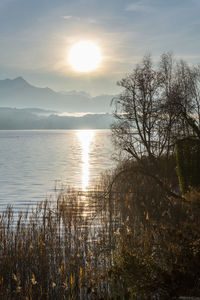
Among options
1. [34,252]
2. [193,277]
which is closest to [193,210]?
[193,277]

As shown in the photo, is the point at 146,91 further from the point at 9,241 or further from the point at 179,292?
the point at 179,292

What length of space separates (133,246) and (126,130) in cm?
2761

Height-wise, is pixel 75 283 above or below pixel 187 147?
below

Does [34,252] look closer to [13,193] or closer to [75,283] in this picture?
[75,283]

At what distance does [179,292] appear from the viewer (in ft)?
25.7

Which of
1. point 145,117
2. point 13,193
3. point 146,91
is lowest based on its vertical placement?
point 13,193

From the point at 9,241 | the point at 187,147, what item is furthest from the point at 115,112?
the point at 9,241

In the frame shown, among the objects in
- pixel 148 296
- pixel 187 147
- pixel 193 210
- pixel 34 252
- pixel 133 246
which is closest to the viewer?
pixel 193 210

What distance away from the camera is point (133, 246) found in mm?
10195

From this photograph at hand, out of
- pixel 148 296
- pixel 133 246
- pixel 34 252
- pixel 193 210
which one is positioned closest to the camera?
pixel 193 210

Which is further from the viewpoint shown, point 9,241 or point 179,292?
point 9,241

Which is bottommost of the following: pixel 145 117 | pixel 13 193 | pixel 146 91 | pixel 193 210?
pixel 13 193

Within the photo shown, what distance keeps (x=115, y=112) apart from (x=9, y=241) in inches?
1063

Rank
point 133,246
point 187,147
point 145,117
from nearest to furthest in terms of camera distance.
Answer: point 133,246 < point 187,147 < point 145,117
